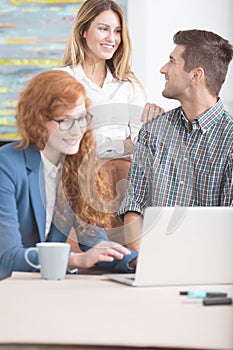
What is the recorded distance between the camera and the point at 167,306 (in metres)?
0.81

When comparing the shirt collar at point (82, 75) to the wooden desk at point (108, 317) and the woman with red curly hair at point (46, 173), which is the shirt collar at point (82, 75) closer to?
the woman with red curly hair at point (46, 173)

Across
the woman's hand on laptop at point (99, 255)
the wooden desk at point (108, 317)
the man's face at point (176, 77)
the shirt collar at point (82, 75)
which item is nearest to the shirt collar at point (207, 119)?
the man's face at point (176, 77)

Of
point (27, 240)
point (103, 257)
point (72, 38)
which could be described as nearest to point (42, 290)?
point (103, 257)

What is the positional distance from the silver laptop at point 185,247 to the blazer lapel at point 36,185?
1.73 ft

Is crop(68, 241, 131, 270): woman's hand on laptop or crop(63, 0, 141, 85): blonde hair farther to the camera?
crop(63, 0, 141, 85): blonde hair

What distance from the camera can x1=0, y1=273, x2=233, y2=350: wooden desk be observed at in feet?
2.17

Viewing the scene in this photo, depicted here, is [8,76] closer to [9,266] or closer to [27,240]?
[27,240]

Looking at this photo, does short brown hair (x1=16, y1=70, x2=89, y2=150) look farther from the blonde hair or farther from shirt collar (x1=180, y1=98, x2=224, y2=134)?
Answer: shirt collar (x1=180, y1=98, x2=224, y2=134)

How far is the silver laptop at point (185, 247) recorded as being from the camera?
94 centimetres

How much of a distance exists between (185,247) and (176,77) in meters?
0.97

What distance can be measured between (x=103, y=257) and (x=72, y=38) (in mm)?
1156

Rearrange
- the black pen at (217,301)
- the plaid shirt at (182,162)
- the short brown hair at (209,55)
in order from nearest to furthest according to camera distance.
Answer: the black pen at (217,301) → the plaid shirt at (182,162) → the short brown hair at (209,55)

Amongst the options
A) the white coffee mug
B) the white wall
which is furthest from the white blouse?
the white coffee mug

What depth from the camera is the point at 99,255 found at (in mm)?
1055
